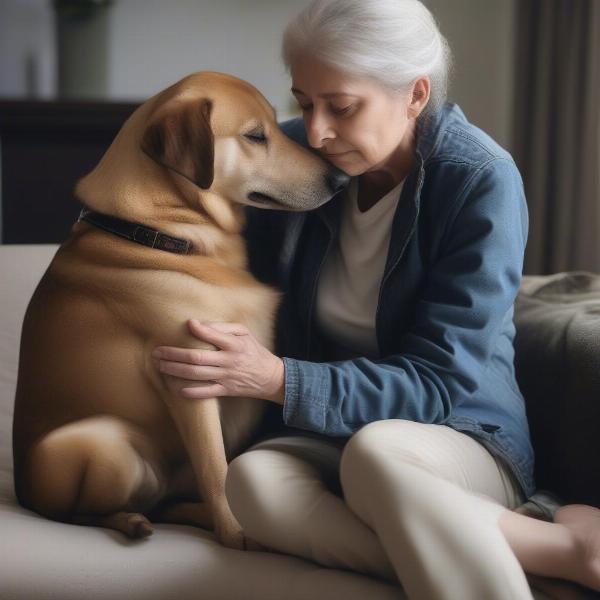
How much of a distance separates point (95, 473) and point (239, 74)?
2.56 meters

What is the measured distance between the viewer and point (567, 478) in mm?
1504

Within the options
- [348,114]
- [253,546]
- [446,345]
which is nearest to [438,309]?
[446,345]

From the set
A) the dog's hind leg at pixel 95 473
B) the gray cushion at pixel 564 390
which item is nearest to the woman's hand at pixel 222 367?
the dog's hind leg at pixel 95 473

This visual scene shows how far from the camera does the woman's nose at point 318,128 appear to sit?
4.43ft

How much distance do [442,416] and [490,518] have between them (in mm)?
235

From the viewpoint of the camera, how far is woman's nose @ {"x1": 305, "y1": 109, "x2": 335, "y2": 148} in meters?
1.35

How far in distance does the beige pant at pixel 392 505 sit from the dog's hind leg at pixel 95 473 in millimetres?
151

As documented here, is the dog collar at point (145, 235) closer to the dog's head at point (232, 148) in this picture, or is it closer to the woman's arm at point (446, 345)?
the dog's head at point (232, 148)

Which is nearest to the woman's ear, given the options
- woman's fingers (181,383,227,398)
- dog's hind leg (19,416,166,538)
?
woman's fingers (181,383,227,398)

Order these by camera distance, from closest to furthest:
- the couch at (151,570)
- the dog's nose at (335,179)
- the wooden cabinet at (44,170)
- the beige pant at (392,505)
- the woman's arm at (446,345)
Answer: the beige pant at (392,505) < the couch at (151,570) < the woman's arm at (446,345) < the dog's nose at (335,179) < the wooden cabinet at (44,170)

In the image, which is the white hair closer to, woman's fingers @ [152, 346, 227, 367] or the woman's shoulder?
the woman's shoulder

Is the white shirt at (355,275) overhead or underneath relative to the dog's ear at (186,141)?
underneath

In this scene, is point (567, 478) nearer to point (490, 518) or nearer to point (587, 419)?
point (587, 419)

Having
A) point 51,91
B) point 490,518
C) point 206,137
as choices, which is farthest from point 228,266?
point 51,91
